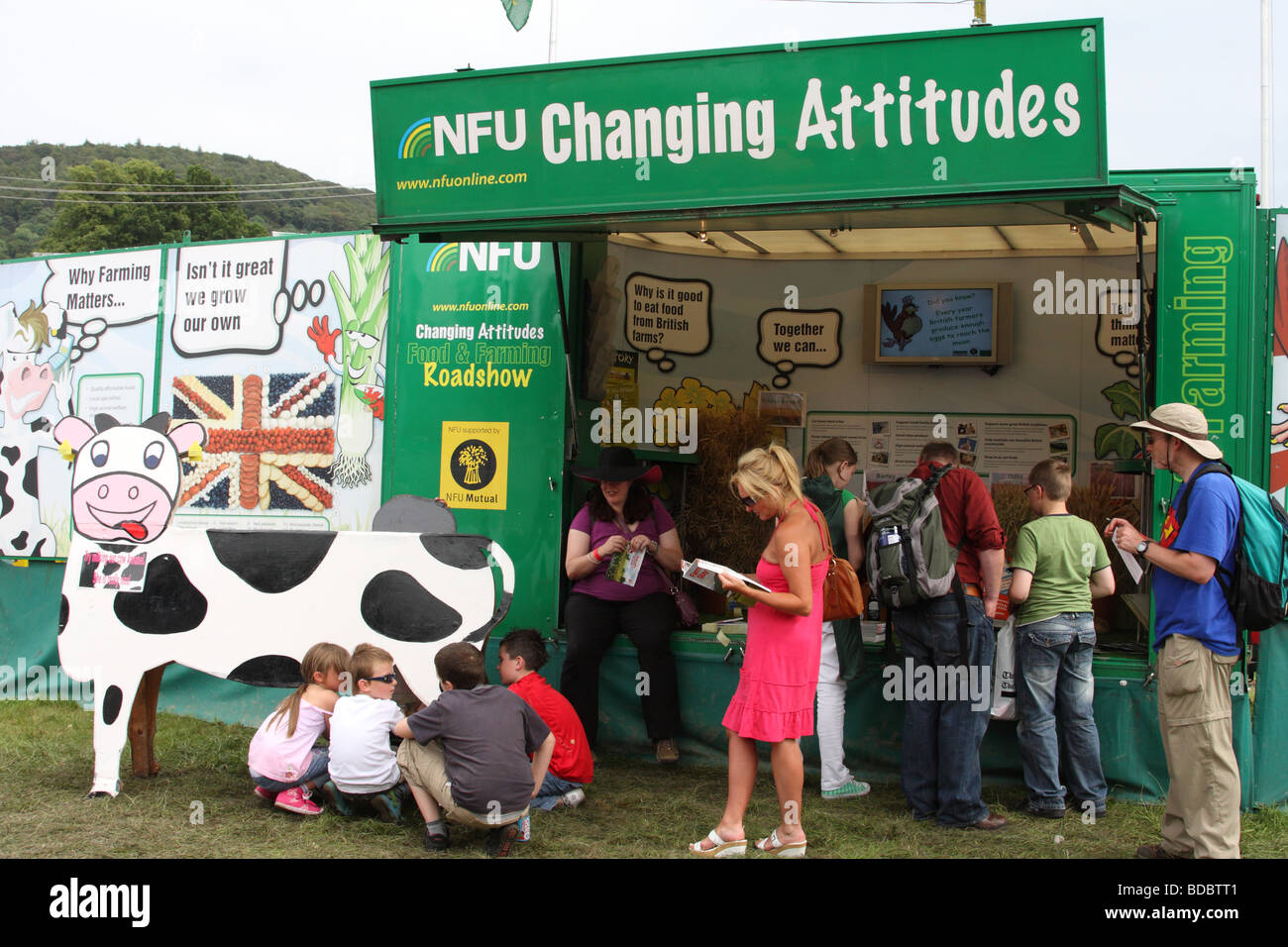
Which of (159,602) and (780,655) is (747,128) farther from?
(159,602)

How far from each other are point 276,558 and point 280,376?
100 inches

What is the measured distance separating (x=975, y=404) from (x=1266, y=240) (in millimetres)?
2701

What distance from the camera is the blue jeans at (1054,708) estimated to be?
208 inches

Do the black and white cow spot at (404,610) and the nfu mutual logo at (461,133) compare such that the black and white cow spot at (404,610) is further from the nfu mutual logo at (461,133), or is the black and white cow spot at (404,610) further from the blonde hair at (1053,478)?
the blonde hair at (1053,478)

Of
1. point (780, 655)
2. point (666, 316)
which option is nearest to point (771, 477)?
point (780, 655)

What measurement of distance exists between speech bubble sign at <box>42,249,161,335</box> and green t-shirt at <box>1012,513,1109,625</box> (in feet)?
20.9

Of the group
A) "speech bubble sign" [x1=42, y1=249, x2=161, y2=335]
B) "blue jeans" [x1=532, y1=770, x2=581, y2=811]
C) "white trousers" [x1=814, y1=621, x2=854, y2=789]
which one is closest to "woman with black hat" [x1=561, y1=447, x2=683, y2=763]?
"blue jeans" [x1=532, y1=770, x2=581, y2=811]

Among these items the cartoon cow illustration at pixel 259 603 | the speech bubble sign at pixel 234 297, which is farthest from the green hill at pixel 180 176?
the cartoon cow illustration at pixel 259 603

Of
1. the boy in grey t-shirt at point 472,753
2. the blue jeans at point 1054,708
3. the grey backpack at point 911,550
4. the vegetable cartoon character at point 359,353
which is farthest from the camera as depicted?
the vegetable cartoon character at point 359,353

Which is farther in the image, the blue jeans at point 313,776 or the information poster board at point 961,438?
the information poster board at point 961,438

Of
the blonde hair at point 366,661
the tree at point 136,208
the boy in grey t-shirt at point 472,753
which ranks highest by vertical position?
the tree at point 136,208

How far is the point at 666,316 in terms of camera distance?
8188 mm

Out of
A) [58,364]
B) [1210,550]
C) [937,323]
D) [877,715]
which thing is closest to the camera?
[1210,550]

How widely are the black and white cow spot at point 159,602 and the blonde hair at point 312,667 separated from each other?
0.68m
